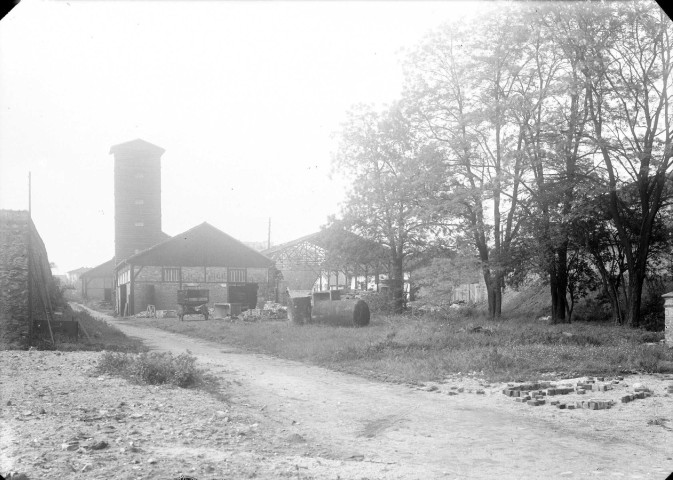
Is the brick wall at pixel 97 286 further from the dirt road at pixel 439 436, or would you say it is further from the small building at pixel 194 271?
the dirt road at pixel 439 436

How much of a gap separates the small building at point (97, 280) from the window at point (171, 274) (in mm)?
34233

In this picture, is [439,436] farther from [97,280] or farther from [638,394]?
[97,280]

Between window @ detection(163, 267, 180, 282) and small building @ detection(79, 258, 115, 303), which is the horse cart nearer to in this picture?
window @ detection(163, 267, 180, 282)

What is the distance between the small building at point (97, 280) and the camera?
71.2m

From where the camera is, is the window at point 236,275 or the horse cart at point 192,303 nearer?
the horse cart at point 192,303

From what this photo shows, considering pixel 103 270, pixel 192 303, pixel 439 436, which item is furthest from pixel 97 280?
pixel 439 436

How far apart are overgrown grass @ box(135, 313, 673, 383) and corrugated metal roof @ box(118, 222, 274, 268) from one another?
20.9m

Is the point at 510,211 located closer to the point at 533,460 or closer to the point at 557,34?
the point at 557,34

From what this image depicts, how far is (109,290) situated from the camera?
219 feet

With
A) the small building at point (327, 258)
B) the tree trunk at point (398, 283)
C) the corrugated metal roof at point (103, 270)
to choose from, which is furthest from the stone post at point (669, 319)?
the corrugated metal roof at point (103, 270)

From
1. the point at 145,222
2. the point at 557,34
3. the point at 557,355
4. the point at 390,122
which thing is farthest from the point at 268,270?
the point at 557,355

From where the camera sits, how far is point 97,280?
7238cm

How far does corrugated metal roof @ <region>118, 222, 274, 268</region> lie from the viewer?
39.7 meters

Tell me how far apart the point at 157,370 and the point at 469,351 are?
22.6 ft
